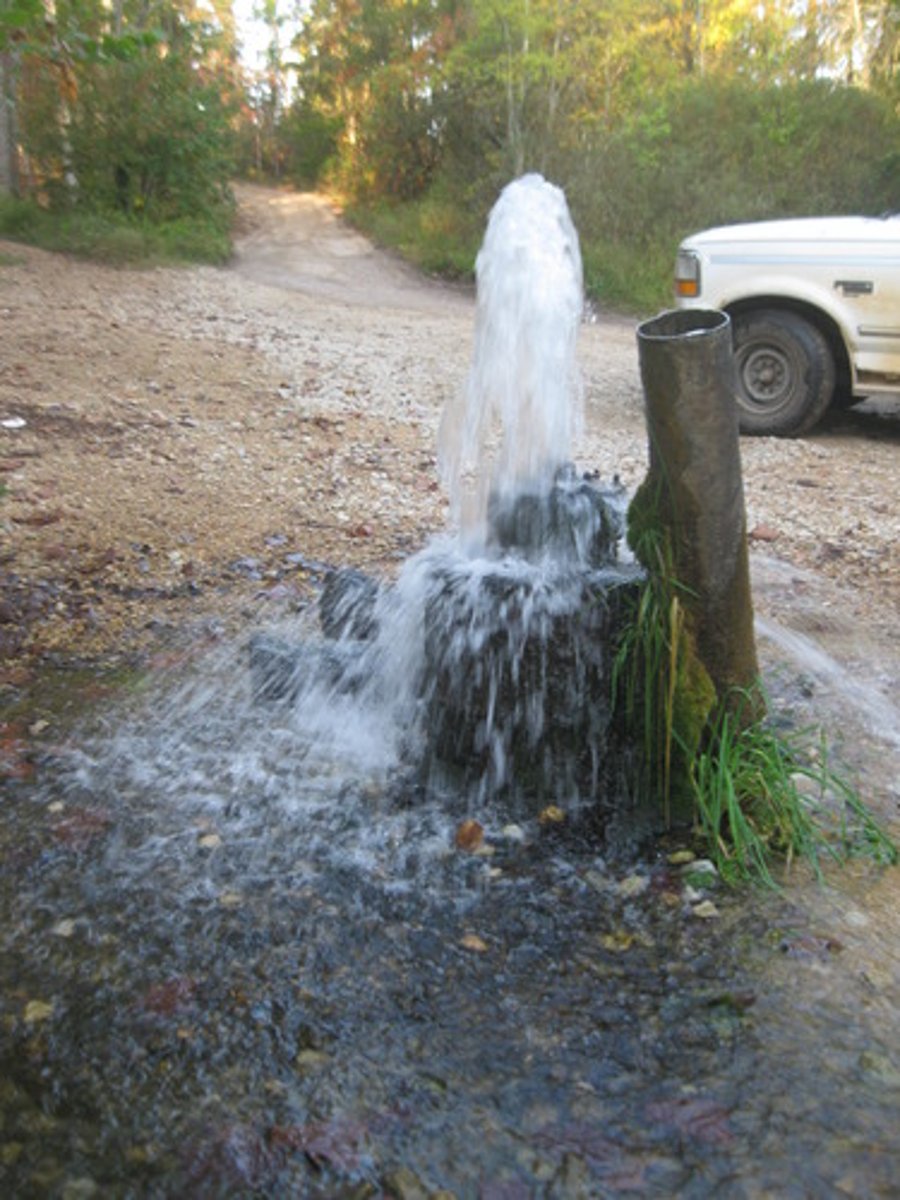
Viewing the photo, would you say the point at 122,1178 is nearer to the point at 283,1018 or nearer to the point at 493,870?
the point at 283,1018

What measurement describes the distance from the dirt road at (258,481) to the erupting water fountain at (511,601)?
1.00 metres

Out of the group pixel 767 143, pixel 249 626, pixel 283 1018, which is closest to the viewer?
pixel 283 1018

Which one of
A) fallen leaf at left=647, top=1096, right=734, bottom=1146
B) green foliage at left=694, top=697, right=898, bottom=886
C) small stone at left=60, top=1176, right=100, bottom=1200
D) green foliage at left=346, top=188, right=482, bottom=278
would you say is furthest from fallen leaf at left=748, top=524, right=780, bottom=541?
green foliage at left=346, top=188, right=482, bottom=278

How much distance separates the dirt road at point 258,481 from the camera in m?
4.40

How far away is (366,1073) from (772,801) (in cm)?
132

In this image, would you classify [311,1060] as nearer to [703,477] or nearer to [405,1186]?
[405,1186]

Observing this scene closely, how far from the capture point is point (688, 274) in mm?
7512

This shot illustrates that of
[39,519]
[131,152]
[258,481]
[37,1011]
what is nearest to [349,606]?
[37,1011]

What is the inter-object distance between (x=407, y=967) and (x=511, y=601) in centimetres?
104

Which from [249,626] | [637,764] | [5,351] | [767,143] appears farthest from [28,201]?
[637,764]

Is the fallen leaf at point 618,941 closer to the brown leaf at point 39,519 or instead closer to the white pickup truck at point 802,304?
the brown leaf at point 39,519

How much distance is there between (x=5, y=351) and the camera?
8203mm

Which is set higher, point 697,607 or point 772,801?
point 697,607

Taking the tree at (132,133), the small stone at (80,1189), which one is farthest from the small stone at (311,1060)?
the tree at (132,133)
